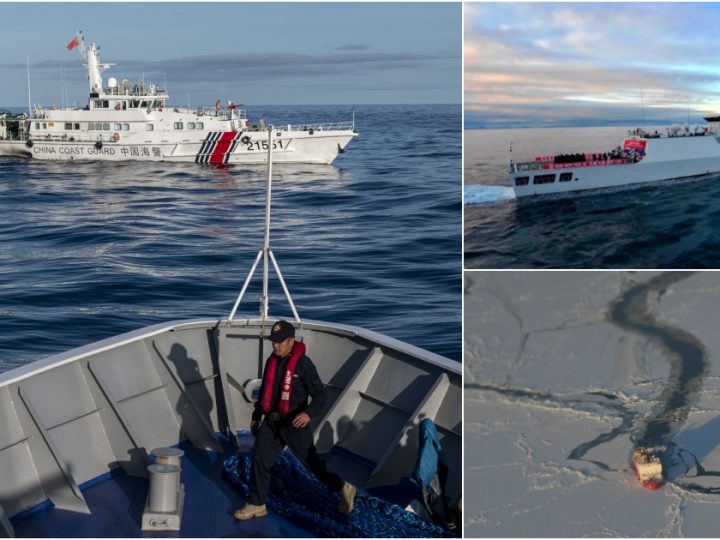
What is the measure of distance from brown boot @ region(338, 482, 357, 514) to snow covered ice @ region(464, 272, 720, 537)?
110 inches

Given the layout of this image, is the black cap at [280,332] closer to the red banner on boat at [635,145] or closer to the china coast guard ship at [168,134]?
the red banner on boat at [635,145]

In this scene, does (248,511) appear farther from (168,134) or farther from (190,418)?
(168,134)

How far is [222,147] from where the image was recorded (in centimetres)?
5178

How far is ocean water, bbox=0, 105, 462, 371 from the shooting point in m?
17.3

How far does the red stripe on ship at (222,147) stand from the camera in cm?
5178

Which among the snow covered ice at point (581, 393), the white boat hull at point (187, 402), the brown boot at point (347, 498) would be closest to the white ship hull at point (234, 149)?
the white boat hull at point (187, 402)

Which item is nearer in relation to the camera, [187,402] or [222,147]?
[187,402]

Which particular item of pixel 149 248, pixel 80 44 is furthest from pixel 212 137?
pixel 149 248

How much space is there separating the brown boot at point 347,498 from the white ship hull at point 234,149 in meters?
46.1

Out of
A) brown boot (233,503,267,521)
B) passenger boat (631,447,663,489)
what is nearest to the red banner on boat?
passenger boat (631,447,663,489)

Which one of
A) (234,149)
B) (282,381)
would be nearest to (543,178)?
(282,381)

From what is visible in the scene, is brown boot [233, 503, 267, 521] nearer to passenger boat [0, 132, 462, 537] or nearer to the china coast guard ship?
passenger boat [0, 132, 462, 537]

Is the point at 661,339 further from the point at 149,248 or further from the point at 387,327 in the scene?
the point at 149,248

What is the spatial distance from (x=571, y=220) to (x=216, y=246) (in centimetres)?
2649
